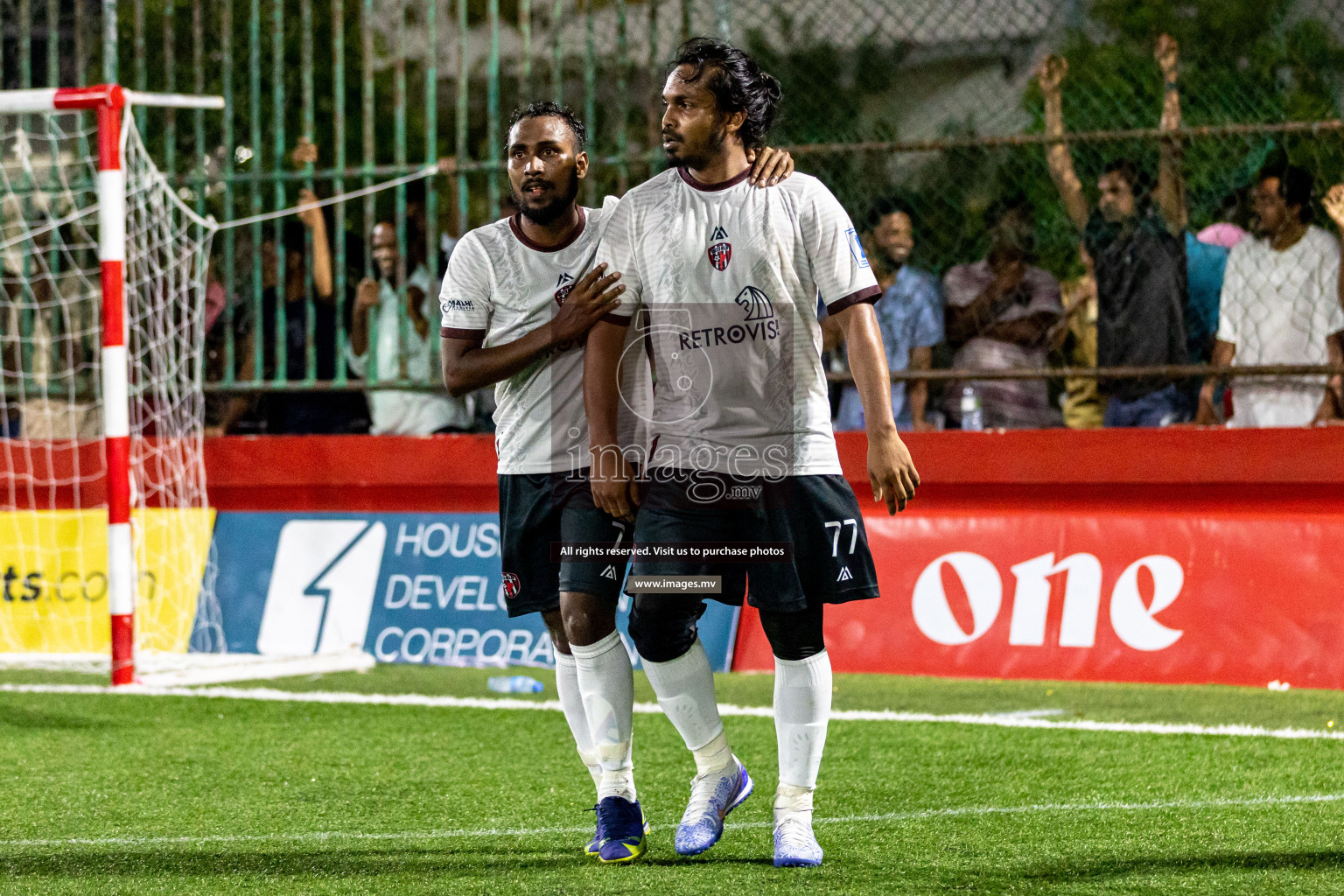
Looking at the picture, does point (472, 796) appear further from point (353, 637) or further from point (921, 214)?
point (921, 214)

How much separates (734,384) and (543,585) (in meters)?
0.81

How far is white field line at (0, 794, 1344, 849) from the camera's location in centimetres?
409

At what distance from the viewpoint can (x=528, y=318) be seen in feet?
13.7

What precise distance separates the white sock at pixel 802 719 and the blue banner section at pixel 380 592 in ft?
11.2

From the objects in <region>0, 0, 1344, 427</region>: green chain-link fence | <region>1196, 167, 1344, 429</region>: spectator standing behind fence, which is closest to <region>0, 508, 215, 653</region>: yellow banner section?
<region>0, 0, 1344, 427</region>: green chain-link fence

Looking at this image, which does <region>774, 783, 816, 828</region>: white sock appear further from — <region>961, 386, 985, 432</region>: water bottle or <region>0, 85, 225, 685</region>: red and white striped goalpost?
<region>961, 386, 985, 432</region>: water bottle

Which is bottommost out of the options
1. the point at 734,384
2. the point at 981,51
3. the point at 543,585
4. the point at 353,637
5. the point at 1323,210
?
the point at 353,637

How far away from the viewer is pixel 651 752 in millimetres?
5324

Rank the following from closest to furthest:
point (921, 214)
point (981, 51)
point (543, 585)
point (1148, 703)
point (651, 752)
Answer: point (543, 585), point (651, 752), point (1148, 703), point (921, 214), point (981, 51)

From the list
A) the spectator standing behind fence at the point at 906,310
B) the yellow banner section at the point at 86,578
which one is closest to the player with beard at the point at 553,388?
the spectator standing behind fence at the point at 906,310

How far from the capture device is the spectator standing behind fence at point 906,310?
7.71 m

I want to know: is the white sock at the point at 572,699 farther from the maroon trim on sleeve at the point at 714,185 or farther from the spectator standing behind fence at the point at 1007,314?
the spectator standing behind fence at the point at 1007,314

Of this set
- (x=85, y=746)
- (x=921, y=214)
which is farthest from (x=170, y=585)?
(x=921, y=214)

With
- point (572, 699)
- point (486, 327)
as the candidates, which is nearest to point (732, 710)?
point (572, 699)
